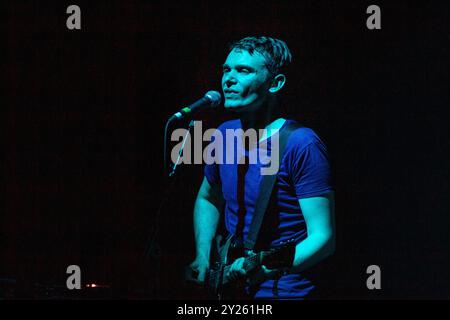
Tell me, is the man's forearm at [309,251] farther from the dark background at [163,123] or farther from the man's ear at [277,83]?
the man's ear at [277,83]

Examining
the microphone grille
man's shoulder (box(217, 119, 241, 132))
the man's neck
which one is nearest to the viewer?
the microphone grille

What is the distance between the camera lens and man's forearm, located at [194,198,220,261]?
378cm

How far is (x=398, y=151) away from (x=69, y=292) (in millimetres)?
2132

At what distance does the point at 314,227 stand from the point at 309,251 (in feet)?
0.46

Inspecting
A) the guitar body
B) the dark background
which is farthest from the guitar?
the dark background

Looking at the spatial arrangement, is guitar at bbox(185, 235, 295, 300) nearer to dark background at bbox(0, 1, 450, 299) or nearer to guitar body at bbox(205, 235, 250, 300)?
guitar body at bbox(205, 235, 250, 300)

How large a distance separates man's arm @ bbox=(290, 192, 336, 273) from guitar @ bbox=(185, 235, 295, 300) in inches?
4.5

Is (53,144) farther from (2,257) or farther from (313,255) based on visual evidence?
(313,255)

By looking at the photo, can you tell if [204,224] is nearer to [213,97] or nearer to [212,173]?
[212,173]

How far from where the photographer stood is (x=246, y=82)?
374 cm

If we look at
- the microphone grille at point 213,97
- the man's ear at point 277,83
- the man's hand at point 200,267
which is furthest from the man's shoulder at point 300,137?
the man's hand at point 200,267

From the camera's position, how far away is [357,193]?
3861 mm
